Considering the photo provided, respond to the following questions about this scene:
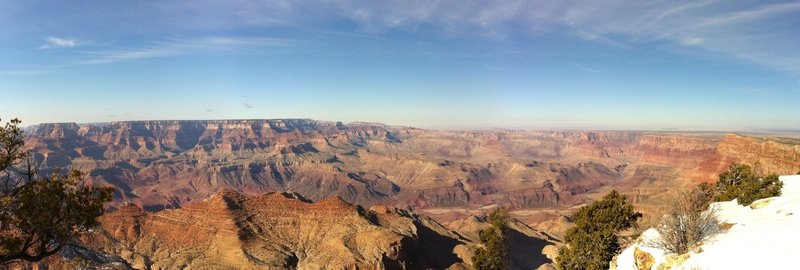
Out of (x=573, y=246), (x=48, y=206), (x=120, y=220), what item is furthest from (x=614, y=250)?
(x=120, y=220)

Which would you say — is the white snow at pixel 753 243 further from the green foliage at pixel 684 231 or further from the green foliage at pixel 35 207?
the green foliage at pixel 35 207

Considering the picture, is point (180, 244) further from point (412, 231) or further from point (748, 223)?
point (748, 223)

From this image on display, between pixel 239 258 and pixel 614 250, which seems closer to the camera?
pixel 614 250

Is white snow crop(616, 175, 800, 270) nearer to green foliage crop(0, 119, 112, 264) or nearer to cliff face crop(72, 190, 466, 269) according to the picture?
green foliage crop(0, 119, 112, 264)

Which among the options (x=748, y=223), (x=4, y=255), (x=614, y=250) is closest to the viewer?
(x=4, y=255)

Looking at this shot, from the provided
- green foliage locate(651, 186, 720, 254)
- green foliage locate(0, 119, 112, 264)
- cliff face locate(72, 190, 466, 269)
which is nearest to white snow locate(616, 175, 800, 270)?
green foliage locate(651, 186, 720, 254)

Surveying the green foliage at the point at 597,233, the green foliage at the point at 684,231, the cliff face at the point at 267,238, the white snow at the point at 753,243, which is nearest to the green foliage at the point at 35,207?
the white snow at the point at 753,243
